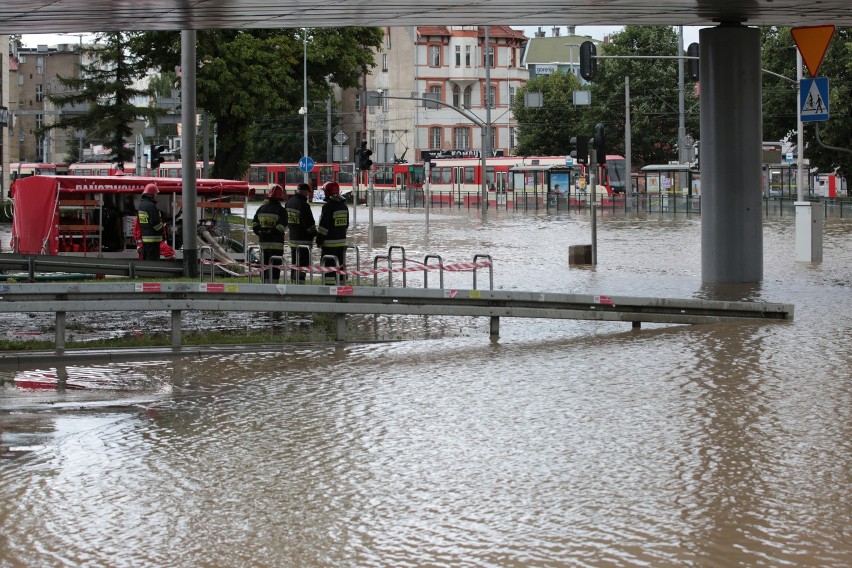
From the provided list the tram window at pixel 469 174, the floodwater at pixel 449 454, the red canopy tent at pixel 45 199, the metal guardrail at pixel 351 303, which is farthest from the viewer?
the tram window at pixel 469 174

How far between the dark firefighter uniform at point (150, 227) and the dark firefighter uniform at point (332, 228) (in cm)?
552

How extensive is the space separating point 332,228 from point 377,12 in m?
4.59

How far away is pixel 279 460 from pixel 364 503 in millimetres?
1287

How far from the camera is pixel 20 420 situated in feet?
32.6

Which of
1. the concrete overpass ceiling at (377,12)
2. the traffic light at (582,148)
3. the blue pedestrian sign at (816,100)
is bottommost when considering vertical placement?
the traffic light at (582,148)

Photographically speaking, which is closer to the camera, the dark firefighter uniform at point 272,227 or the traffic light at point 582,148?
the dark firefighter uniform at point 272,227

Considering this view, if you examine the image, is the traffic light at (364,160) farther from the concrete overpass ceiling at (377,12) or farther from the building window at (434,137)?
the building window at (434,137)

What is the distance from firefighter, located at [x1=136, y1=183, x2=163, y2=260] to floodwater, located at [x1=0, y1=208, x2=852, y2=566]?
9546mm

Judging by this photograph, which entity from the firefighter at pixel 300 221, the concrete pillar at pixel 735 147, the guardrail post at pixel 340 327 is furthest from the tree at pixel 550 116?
the guardrail post at pixel 340 327

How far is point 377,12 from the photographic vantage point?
70.8 feet

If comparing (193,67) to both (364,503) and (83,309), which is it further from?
(364,503)

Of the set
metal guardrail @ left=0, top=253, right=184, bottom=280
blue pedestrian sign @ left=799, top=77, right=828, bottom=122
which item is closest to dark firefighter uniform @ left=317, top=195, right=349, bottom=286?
metal guardrail @ left=0, top=253, right=184, bottom=280

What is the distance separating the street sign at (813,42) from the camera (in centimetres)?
2158

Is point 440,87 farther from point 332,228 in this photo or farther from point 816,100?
point 332,228
